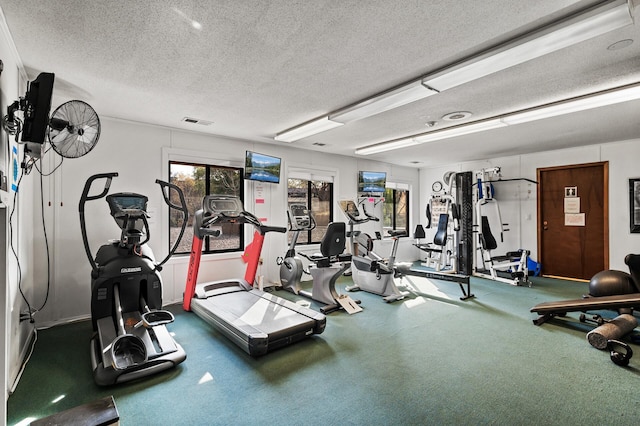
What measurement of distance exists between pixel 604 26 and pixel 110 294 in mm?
4621

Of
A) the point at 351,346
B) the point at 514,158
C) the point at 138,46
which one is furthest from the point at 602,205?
the point at 138,46

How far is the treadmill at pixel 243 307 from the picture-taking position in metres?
3.03

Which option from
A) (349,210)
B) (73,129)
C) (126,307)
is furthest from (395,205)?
(73,129)

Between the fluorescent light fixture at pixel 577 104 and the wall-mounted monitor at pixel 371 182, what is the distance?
3324 mm

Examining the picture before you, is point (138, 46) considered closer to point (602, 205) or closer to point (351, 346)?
point (351, 346)

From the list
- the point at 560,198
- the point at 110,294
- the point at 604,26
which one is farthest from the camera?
the point at 560,198

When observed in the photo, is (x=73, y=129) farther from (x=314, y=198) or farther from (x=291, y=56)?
(x=314, y=198)

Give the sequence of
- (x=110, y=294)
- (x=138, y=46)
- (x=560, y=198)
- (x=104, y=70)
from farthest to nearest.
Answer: (x=560, y=198) → (x=110, y=294) → (x=104, y=70) → (x=138, y=46)

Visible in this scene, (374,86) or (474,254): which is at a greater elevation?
(374,86)

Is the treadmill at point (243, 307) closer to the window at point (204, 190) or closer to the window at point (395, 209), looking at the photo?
the window at point (204, 190)

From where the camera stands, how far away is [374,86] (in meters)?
3.15

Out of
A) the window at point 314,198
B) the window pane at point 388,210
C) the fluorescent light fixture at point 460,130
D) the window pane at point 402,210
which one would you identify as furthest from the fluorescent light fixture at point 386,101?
the window pane at point 402,210

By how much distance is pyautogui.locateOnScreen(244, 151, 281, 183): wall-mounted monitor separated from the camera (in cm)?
519

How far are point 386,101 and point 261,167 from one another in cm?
271
